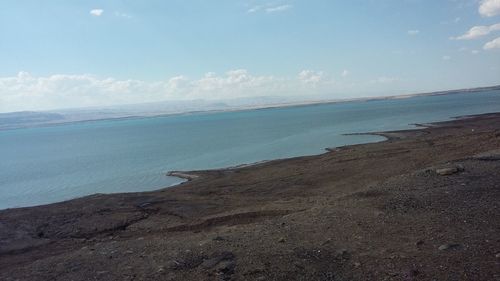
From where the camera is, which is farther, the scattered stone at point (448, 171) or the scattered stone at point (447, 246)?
the scattered stone at point (448, 171)

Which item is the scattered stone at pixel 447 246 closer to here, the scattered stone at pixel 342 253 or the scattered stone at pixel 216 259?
the scattered stone at pixel 342 253

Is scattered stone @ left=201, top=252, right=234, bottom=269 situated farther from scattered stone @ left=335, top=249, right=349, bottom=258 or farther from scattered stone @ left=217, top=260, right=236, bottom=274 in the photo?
scattered stone @ left=335, top=249, right=349, bottom=258

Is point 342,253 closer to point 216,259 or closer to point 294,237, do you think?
point 294,237

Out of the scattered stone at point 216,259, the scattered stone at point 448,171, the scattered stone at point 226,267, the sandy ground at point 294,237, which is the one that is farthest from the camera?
the scattered stone at point 448,171

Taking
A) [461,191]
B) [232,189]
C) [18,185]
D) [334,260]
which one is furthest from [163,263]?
[18,185]

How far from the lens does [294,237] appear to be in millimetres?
12562

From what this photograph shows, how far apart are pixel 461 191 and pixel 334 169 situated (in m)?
15.2

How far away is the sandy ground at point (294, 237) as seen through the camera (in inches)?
401

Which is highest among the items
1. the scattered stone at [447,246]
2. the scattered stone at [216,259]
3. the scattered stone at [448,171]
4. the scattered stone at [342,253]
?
the scattered stone at [448,171]

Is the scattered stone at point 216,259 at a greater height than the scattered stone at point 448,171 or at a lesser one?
lesser

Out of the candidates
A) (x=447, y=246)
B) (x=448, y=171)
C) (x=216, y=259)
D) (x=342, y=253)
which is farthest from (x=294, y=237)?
(x=448, y=171)

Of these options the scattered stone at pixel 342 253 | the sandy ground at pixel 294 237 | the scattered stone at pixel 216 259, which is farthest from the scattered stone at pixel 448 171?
the scattered stone at pixel 216 259

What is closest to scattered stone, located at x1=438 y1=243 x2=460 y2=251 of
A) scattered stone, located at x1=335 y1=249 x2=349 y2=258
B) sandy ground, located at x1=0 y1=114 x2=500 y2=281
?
sandy ground, located at x1=0 y1=114 x2=500 y2=281

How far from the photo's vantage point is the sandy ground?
33.4 ft
